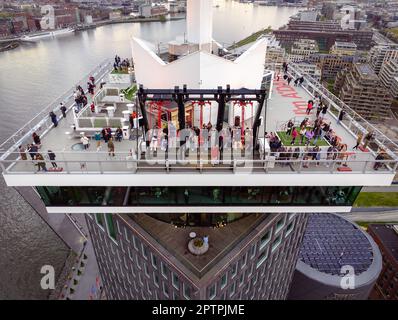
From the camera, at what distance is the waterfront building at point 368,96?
90312mm

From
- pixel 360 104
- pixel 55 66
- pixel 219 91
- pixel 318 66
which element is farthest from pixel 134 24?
pixel 219 91

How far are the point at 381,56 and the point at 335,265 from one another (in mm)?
118784

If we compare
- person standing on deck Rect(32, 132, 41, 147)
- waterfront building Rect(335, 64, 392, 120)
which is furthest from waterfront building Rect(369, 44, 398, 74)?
person standing on deck Rect(32, 132, 41, 147)

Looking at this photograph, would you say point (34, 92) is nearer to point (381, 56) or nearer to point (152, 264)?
point (152, 264)

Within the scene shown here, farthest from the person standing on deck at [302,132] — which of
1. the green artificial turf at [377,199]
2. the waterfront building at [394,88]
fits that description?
the waterfront building at [394,88]

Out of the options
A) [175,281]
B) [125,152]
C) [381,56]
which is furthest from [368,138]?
[381,56]

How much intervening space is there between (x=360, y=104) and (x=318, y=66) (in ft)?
101

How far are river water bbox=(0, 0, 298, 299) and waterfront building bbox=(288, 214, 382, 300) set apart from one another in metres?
34.1

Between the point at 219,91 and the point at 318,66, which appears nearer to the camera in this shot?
the point at 219,91

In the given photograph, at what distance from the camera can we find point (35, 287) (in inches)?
1524

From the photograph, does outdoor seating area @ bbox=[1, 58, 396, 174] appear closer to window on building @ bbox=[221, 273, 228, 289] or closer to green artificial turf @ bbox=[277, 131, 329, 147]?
green artificial turf @ bbox=[277, 131, 329, 147]

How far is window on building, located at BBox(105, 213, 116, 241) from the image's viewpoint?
887 inches

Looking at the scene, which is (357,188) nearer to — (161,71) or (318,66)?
(161,71)

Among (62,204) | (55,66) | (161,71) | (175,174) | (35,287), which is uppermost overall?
(161,71)
